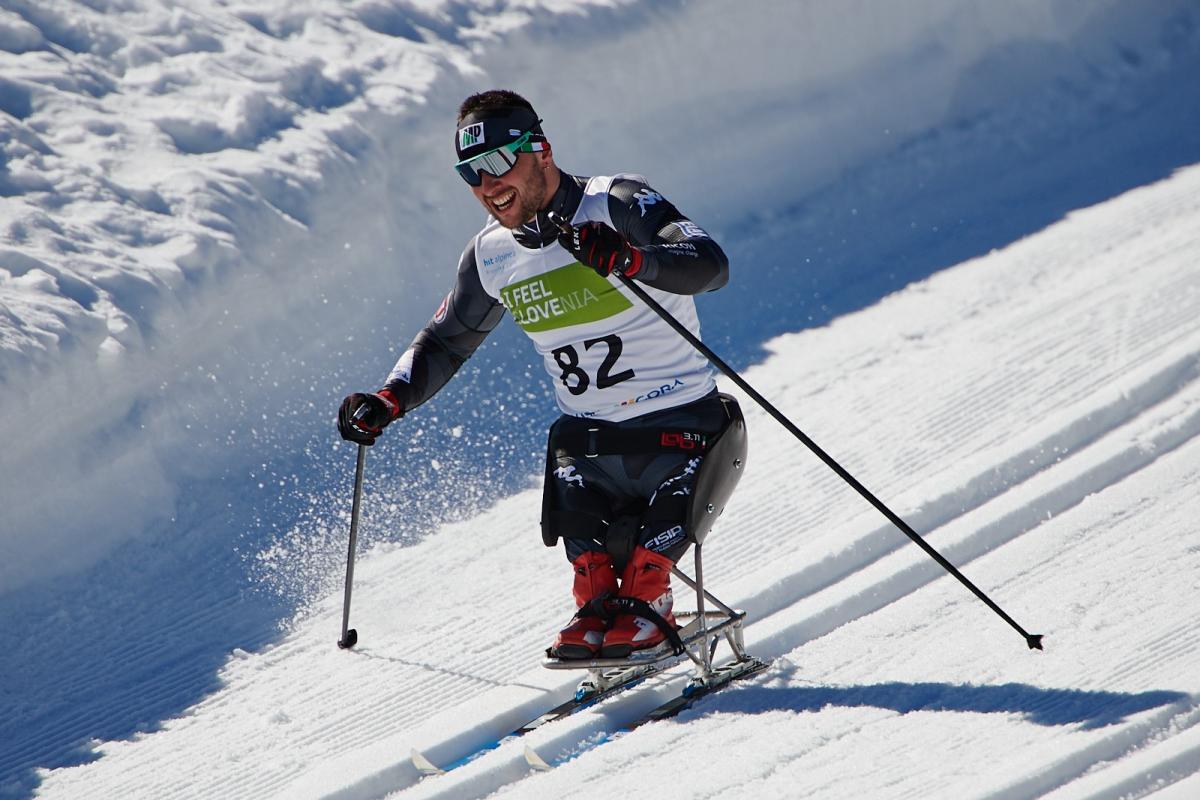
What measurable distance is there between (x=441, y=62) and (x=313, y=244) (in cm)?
190

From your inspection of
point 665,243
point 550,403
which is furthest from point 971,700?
point 550,403

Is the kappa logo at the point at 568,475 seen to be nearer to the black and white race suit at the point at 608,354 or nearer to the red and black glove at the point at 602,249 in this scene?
the black and white race suit at the point at 608,354

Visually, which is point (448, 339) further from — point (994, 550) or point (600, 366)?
point (994, 550)

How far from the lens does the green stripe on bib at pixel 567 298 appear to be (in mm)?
3580

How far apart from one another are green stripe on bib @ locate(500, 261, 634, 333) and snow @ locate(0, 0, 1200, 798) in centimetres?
105

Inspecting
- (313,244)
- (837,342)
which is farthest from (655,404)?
(313,244)

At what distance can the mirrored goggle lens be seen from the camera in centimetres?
344

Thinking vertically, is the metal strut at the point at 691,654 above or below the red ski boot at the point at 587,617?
below

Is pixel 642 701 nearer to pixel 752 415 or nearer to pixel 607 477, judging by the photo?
pixel 607 477

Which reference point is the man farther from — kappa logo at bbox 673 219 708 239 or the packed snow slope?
the packed snow slope

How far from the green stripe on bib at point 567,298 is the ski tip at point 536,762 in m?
1.15

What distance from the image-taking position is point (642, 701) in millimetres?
3588

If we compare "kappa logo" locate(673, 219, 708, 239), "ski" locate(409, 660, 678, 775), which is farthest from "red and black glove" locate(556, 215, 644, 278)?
"ski" locate(409, 660, 678, 775)

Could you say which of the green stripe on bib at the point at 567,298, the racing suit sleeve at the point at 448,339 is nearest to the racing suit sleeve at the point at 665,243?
the green stripe on bib at the point at 567,298
